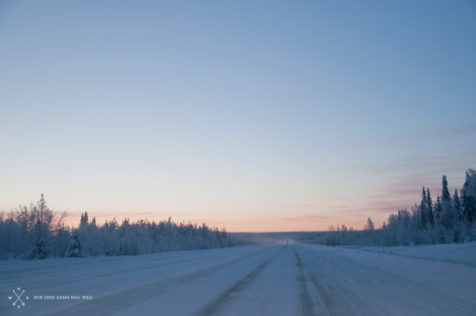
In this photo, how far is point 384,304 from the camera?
320 inches

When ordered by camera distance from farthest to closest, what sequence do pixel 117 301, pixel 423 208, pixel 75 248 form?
1. pixel 423 208
2. pixel 75 248
3. pixel 117 301

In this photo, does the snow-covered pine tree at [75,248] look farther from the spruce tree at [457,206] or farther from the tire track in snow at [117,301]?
the spruce tree at [457,206]

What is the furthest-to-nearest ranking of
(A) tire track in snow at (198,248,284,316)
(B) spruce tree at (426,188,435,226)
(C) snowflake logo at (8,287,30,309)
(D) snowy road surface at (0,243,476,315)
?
1. (B) spruce tree at (426,188,435,226)
2. (C) snowflake logo at (8,287,30,309)
3. (D) snowy road surface at (0,243,476,315)
4. (A) tire track in snow at (198,248,284,316)

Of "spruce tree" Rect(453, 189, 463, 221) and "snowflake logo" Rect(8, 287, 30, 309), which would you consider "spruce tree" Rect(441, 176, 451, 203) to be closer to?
"spruce tree" Rect(453, 189, 463, 221)

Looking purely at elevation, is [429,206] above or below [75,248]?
above

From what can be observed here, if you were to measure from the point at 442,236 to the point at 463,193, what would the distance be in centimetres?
1750

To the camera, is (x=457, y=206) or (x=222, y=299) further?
(x=457, y=206)

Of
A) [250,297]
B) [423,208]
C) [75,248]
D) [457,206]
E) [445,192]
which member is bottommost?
[75,248]

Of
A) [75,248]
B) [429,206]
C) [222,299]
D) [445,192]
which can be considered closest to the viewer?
[222,299]

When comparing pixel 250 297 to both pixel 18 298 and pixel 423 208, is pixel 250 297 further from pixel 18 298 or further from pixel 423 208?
pixel 423 208

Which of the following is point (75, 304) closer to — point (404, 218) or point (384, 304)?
point (384, 304)

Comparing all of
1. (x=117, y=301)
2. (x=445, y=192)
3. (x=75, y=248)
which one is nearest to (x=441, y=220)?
(x=445, y=192)

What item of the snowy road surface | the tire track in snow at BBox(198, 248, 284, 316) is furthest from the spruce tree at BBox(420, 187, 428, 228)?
the tire track in snow at BBox(198, 248, 284, 316)

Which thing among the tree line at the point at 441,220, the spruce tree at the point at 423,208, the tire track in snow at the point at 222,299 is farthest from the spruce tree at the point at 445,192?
the tire track in snow at the point at 222,299
